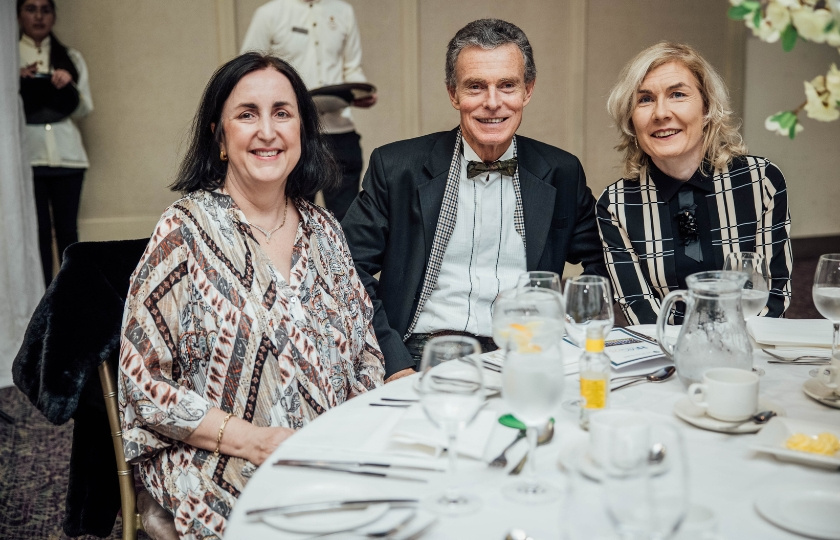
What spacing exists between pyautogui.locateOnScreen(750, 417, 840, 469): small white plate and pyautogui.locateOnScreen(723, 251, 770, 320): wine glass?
0.38m

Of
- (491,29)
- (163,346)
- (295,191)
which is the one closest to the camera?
(163,346)

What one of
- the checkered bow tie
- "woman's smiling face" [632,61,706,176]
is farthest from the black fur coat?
"woman's smiling face" [632,61,706,176]

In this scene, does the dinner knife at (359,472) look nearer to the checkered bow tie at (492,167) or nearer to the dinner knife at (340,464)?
the dinner knife at (340,464)

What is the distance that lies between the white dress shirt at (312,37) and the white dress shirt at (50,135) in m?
1.16

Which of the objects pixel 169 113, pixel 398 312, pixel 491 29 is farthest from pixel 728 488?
pixel 169 113

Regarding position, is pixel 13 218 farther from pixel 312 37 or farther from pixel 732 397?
pixel 732 397

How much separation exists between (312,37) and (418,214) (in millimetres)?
2634

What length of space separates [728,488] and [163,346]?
105cm

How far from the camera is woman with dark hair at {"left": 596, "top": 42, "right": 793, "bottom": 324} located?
7.32ft

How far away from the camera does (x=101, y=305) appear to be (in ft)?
5.40

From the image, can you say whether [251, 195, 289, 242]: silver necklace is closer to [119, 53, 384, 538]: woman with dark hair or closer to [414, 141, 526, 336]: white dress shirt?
[119, 53, 384, 538]: woman with dark hair

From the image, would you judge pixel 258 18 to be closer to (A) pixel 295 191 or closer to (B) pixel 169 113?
(B) pixel 169 113

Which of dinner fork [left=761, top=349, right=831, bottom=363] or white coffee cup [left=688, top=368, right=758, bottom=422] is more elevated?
white coffee cup [left=688, top=368, right=758, bottom=422]

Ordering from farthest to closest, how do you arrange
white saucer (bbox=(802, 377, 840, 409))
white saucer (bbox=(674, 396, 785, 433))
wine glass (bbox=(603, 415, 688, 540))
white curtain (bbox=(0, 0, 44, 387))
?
white curtain (bbox=(0, 0, 44, 387)), white saucer (bbox=(802, 377, 840, 409)), white saucer (bbox=(674, 396, 785, 433)), wine glass (bbox=(603, 415, 688, 540))
